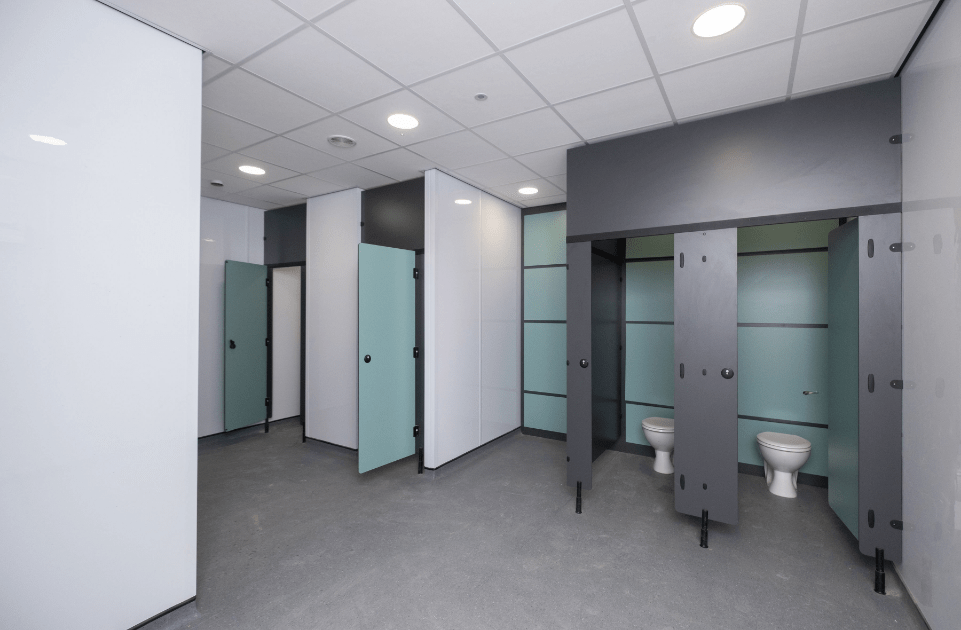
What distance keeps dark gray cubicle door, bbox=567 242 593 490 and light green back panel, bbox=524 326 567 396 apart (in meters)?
1.62

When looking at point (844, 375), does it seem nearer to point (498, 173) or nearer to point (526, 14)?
point (526, 14)

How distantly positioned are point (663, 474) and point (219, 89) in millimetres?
4401

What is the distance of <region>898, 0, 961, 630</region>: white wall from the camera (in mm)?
1658

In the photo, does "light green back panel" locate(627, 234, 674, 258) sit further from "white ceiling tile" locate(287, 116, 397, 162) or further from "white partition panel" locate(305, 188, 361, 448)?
"white partition panel" locate(305, 188, 361, 448)

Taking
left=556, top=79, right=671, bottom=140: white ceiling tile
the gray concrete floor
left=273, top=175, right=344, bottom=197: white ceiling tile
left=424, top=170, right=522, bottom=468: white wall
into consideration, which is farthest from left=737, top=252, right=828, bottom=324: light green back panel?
left=273, top=175, right=344, bottom=197: white ceiling tile

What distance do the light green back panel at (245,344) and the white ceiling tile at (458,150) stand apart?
2.93 meters

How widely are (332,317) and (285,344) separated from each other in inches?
57.2

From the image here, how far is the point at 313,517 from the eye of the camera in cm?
295

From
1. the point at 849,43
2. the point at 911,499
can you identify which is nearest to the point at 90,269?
the point at 849,43

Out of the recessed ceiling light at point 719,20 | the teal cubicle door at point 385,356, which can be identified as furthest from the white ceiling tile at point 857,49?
the teal cubicle door at point 385,356

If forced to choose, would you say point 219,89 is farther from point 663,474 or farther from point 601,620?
point 663,474

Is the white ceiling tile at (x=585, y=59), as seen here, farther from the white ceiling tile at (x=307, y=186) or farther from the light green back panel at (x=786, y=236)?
the white ceiling tile at (x=307, y=186)

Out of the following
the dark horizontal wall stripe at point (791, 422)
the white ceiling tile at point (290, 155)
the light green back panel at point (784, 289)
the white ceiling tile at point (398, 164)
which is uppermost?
the white ceiling tile at point (398, 164)

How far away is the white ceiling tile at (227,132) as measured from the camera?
2701 mm
